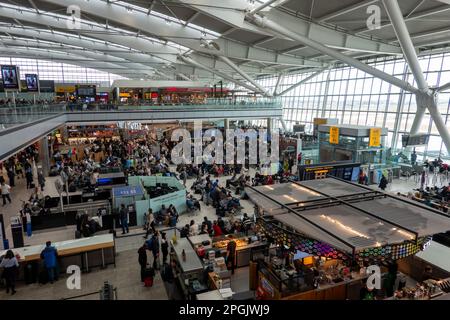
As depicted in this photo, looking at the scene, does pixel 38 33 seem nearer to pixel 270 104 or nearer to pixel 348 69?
pixel 270 104

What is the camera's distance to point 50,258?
8.67 m

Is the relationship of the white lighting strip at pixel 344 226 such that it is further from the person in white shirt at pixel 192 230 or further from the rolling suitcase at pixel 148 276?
the person in white shirt at pixel 192 230

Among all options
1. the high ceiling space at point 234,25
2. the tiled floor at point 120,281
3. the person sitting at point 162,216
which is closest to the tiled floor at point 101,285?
the tiled floor at point 120,281

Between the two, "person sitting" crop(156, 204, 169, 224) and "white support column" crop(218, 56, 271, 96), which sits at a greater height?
"white support column" crop(218, 56, 271, 96)

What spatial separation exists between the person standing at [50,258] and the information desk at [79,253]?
1.14 feet

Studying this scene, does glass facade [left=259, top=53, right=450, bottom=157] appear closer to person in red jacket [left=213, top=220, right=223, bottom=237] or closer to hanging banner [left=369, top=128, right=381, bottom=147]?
hanging banner [left=369, top=128, right=381, bottom=147]

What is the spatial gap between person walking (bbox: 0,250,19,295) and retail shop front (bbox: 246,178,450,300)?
242 inches

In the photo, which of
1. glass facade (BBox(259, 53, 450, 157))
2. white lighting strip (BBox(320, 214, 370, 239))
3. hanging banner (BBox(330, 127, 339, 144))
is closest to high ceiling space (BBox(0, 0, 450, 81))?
glass facade (BBox(259, 53, 450, 157))

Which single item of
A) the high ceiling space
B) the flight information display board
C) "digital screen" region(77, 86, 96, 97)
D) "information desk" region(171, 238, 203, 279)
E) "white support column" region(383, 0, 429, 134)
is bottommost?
"information desk" region(171, 238, 203, 279)

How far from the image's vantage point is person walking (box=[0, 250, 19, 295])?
8.22m

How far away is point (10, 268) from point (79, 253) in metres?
1.70

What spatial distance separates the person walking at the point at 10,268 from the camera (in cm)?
822

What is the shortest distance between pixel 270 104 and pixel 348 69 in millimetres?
9187
